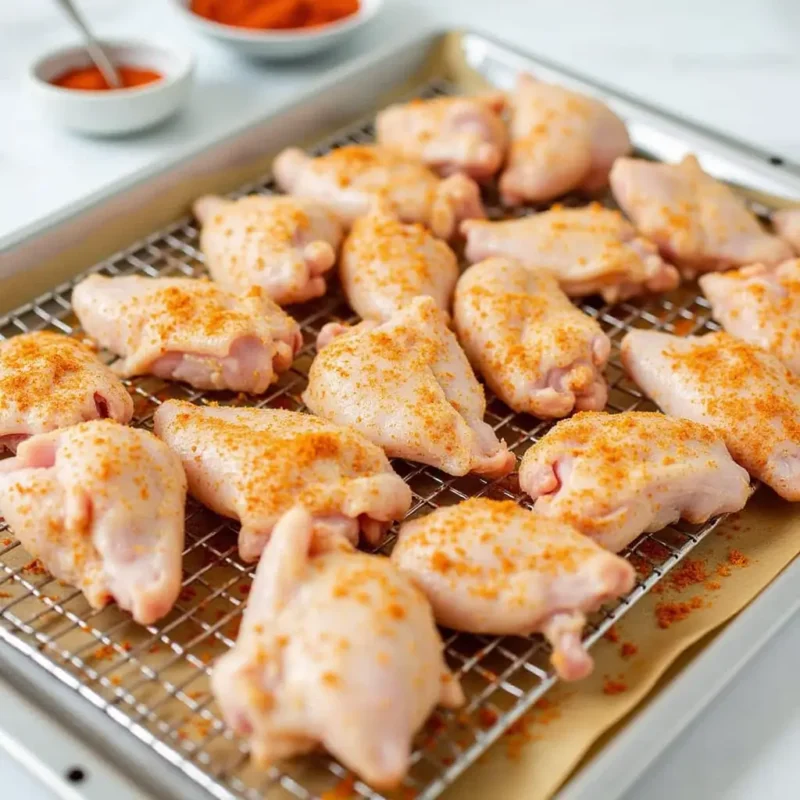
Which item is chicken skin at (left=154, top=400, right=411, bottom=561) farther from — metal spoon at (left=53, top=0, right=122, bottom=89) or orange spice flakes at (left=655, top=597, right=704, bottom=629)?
metal spoon at (left=53, top=0, right=122, bottom=89)

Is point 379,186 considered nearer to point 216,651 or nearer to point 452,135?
point 452,135

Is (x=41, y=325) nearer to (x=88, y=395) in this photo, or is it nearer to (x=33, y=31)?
(x=88, y=395)

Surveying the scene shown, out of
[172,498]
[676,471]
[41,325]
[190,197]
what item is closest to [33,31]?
[190,197]

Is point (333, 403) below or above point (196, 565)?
above

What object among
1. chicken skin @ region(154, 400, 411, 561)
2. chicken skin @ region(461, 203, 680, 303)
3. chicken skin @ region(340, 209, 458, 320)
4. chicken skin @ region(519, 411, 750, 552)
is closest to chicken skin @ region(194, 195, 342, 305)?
chicken skin @ region(340, 209, 458, 320)

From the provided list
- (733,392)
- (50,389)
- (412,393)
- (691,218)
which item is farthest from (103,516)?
(691,218)

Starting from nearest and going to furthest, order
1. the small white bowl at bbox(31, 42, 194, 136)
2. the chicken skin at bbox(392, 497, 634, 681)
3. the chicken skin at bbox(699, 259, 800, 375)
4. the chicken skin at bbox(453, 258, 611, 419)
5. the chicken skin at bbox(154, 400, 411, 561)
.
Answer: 1. the chicken skin at bbox(392, 497, 634, 681)
2. the chicken skin at bbox(154, 400, 411, 561)
3. the chicken skin at bbox(453, 258, 611, 419)
4. the chicken skin at bbox(699, 259, 800, 375)
5. the small white bowl at bbox(31, 42, 194, 136)

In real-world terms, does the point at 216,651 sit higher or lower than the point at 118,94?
lower
